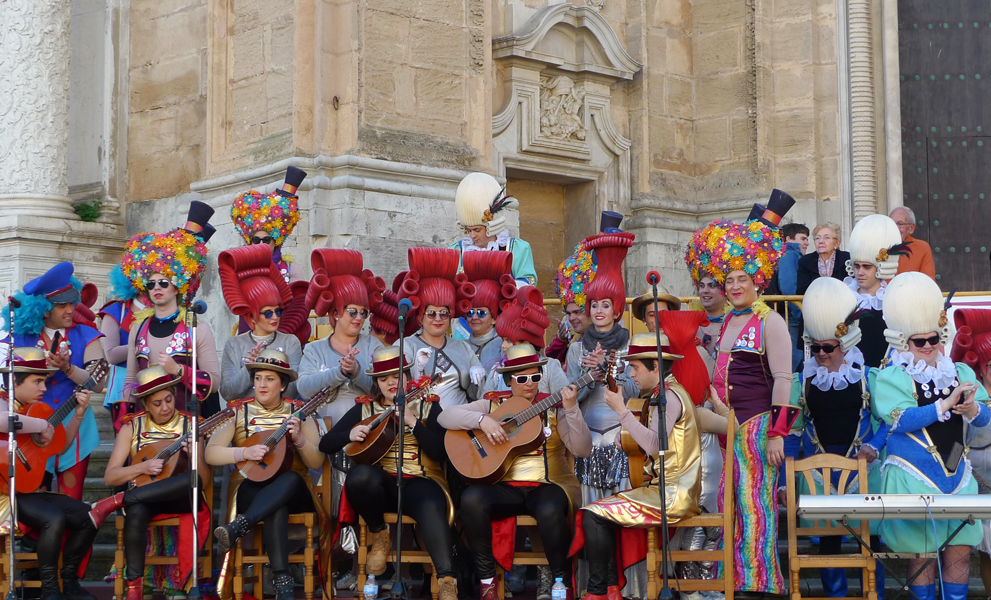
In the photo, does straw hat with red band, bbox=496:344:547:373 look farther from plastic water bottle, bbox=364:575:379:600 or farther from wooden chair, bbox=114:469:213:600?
wooden chair, bbox=114:469:213:600

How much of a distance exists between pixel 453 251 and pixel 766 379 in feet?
6.45

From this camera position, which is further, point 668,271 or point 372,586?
point 668,271

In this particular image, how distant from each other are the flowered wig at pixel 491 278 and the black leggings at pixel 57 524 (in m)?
2.53

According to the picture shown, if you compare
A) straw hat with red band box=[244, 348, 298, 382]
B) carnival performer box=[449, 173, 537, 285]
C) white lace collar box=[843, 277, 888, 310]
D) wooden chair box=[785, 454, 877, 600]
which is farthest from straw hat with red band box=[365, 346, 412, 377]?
white lace collar box=[843, 277, 888, 310]

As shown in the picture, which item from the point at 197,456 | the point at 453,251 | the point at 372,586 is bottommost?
the point at 372,586

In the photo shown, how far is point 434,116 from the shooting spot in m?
11.2

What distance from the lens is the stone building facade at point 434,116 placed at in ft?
35.5

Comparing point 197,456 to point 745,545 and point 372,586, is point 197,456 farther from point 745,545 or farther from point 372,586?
point 745,545

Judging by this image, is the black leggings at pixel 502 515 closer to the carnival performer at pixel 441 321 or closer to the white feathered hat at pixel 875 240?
the carnival performer at pixel 441 321

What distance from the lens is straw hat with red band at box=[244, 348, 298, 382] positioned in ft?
24.9

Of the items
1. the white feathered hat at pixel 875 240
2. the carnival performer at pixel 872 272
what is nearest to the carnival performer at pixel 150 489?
the carnival performer at pixel 872 272

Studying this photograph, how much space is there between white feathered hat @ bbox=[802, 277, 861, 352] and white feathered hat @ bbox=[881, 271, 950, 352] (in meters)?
0.27

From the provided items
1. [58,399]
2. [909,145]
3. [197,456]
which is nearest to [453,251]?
[197,456]

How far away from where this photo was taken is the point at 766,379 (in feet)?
24.5
